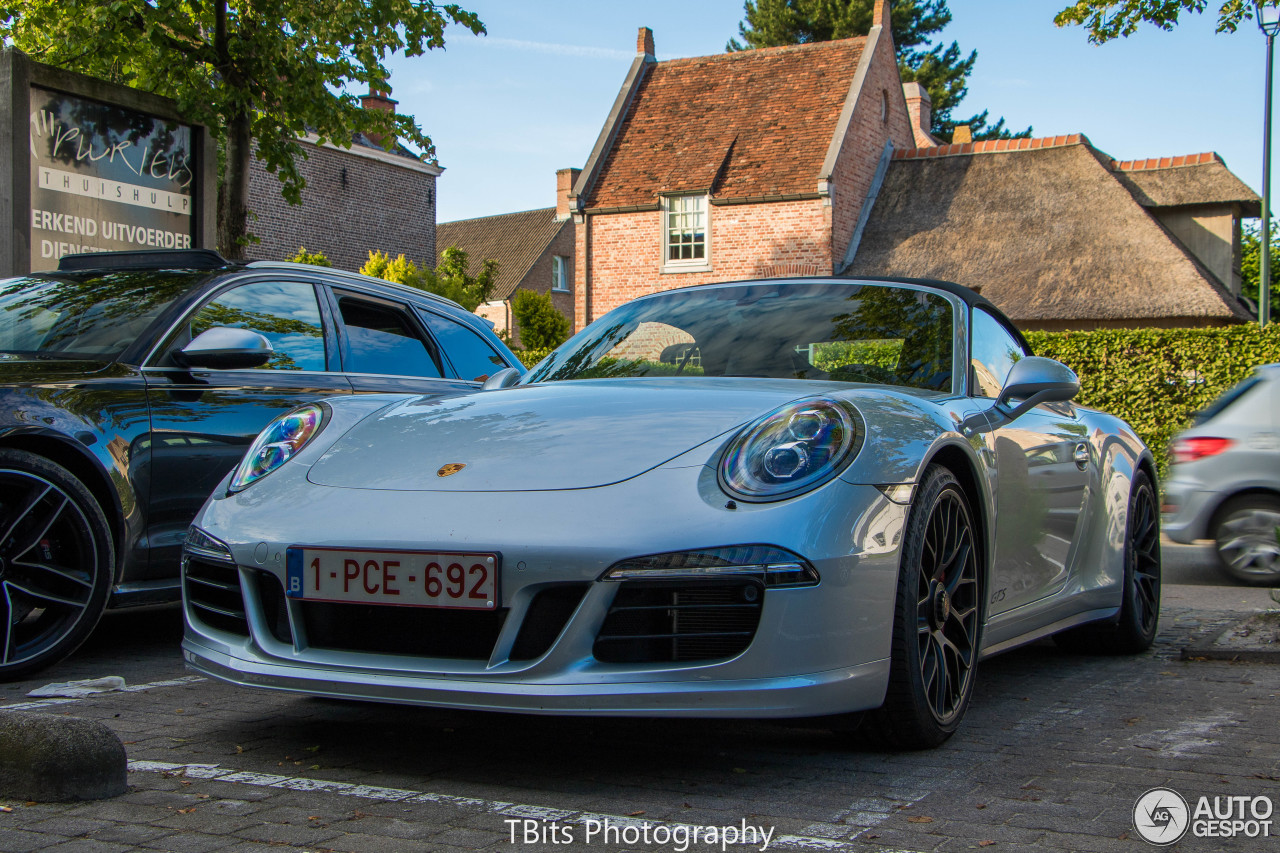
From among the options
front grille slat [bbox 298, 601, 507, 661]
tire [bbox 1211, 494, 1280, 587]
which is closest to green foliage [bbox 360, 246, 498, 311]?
tire [bbox 1211, 494, 1280, 587]

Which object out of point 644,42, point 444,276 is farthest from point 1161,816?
point 444,276

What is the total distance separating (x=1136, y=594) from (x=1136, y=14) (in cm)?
1577

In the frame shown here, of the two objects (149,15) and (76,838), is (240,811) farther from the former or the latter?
(149,15)

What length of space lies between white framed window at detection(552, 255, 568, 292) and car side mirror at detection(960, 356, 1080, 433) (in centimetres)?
4958

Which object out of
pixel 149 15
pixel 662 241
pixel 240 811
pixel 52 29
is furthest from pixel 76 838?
pixel 662 241

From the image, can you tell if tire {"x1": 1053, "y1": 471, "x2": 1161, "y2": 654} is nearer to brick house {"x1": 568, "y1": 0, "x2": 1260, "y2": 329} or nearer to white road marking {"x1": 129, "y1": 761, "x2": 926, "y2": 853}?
white road marking {"x1": 129, "y1": 761, "x2": 926, "y2": 853}

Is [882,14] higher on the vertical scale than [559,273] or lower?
higher

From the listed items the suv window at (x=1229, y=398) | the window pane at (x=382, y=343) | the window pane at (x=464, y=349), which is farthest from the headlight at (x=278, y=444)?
the suv window at (x=1229, y=398)

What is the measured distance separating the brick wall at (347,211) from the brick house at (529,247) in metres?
7.37

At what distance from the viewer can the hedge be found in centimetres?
1633

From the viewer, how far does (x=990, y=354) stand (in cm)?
463

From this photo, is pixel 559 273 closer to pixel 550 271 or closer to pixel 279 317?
pixel 550 271

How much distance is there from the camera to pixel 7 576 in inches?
170

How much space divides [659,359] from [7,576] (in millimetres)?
2347
